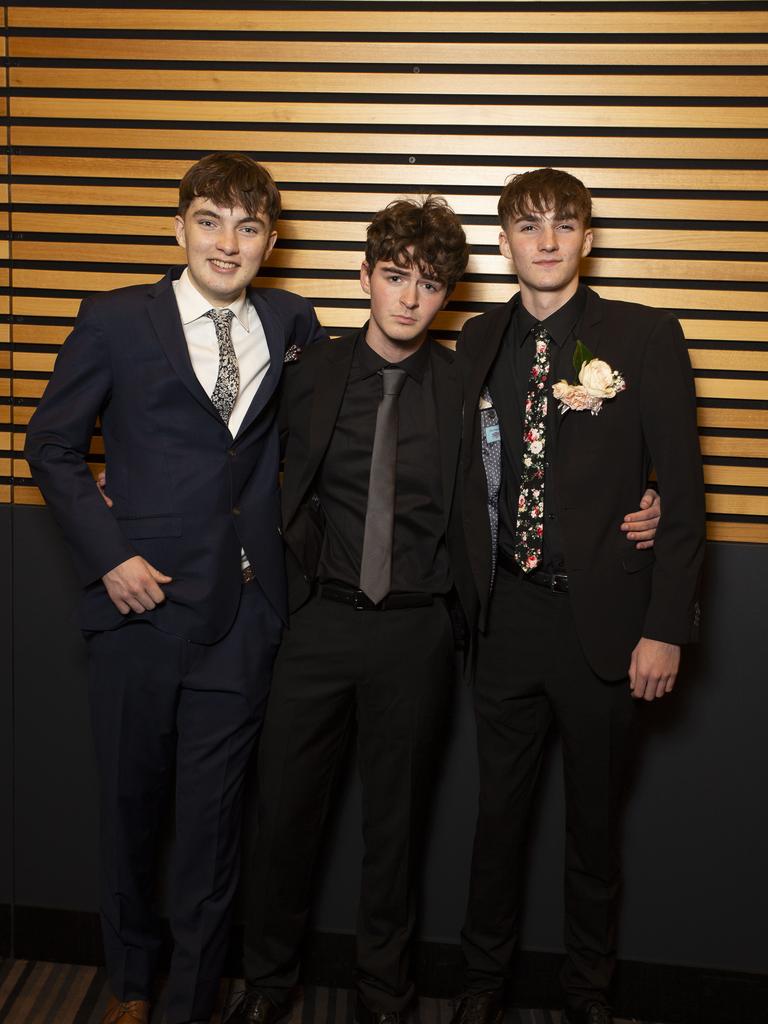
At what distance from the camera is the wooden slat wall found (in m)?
3.04

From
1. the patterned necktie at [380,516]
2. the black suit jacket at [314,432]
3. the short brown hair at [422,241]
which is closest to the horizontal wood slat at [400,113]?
the short brown hair at [422,241]

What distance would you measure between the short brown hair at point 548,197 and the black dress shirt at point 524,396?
211mm

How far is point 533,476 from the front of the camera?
106 inches

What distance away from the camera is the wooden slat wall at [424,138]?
9.96ft

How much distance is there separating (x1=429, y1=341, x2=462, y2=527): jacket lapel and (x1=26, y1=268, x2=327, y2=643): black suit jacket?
0.46 m

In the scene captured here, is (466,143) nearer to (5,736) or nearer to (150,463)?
(150,463)

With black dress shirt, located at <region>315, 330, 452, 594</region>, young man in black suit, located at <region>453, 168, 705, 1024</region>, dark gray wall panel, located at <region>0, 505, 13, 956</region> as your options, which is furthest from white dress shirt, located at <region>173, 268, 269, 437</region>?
dark gray wall panel, located at <region>0, 505, 13, 956</region>

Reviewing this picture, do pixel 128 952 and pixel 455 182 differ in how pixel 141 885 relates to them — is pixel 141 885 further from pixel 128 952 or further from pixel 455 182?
pixel 455 182

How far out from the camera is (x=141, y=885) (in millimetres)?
2900

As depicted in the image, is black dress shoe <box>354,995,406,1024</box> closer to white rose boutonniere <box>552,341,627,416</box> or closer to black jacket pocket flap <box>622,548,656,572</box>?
black jacket pocket flap <box>622,548,656,572</box>

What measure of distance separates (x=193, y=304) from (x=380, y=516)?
30.1 inches

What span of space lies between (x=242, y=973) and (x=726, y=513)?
6.95 ft

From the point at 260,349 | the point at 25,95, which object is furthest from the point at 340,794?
the point at 25,95

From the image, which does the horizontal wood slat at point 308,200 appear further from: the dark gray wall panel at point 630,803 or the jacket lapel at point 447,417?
the dark gray wall panel at point 630,803
